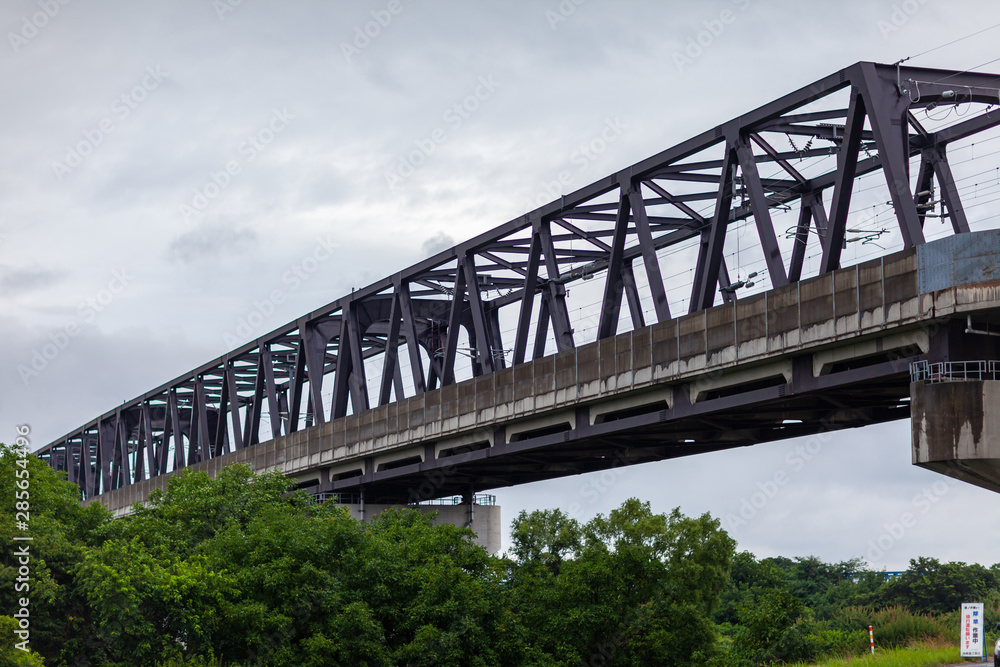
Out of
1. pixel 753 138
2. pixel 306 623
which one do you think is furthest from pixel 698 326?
pixel 306 623

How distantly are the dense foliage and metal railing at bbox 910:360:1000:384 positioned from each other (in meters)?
10.9

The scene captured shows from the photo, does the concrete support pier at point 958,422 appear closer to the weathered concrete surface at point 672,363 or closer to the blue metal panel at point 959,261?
the weathered concrete surface at point 672,363

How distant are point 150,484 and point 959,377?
210 ft

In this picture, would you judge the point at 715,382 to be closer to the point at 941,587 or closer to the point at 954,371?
the point at 954,371

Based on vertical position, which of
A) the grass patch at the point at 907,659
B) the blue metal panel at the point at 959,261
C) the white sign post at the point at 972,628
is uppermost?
the blue metal panel at the point at 959,261

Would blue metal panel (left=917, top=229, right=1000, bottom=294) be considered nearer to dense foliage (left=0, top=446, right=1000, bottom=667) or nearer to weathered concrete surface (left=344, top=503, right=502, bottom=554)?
dense foliage (left=0, top=446, right=1000, bottom=667)

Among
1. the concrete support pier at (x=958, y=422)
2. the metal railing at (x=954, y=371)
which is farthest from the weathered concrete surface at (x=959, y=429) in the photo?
the metal railing at (x=954, y=371)

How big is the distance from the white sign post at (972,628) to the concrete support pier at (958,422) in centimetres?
303

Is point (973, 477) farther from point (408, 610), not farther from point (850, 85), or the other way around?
point (408, 610)

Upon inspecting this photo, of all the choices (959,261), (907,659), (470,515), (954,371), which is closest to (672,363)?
(954,371)

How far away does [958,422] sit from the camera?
25594 mm

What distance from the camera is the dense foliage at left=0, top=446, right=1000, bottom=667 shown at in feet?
109

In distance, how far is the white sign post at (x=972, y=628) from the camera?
24.6 meters

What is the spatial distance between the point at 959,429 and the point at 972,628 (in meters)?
4.34
